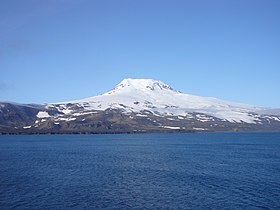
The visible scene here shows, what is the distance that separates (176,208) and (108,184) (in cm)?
1280

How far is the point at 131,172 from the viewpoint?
5222 centimetres

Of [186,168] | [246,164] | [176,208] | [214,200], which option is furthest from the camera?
[246,164]

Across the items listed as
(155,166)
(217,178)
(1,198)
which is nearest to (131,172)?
(155,166)

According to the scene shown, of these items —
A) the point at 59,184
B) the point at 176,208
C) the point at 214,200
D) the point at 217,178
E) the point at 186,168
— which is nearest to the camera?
the point at 176,208

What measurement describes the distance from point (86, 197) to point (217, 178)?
18188 mm

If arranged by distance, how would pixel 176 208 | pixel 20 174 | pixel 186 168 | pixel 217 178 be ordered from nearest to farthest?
pixel 176 208, pixel 217 178, pixel 20 174, pixel 186 168

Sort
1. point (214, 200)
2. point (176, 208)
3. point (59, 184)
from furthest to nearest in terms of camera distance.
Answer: point (59, 184), point (214, 200), point (176, 208)

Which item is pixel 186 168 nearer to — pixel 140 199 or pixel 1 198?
pixel 140 199

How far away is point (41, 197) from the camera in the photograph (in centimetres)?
3541

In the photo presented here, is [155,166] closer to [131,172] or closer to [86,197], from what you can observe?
[131,172]

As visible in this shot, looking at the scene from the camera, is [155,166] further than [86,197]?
Yes

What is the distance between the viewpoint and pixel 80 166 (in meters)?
59.6

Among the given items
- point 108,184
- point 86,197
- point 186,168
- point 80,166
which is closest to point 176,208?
point 86,197

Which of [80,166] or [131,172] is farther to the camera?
[80,166]
